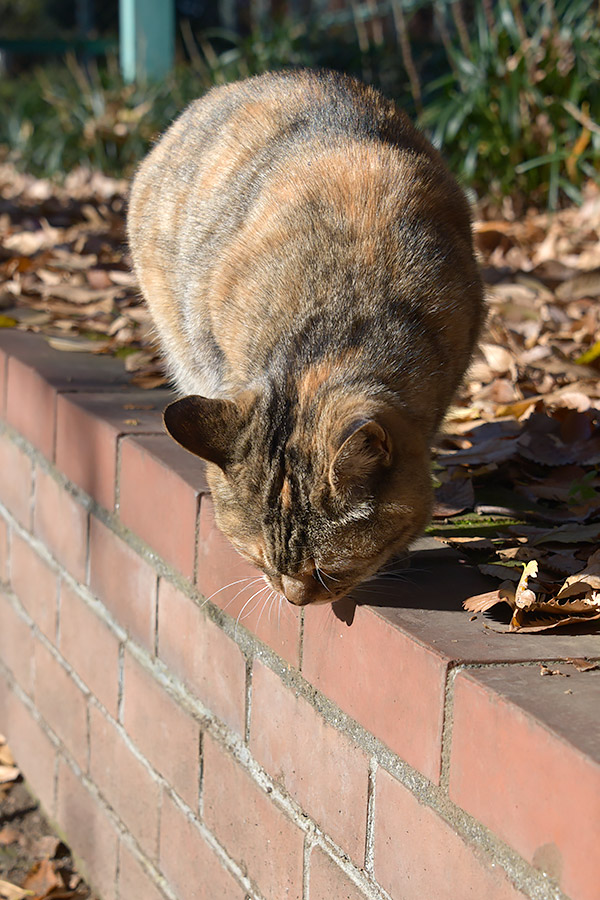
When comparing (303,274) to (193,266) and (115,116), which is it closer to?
(193,266)

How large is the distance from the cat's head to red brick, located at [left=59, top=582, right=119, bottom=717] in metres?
0.98

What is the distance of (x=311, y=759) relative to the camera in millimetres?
2090

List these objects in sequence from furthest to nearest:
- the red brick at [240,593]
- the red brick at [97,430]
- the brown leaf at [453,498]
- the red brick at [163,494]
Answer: the red brick at [97,430], the brown leaf at [453,498], the red brick at [163,494], the red brick at [240,593]

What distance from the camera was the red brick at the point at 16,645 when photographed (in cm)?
371

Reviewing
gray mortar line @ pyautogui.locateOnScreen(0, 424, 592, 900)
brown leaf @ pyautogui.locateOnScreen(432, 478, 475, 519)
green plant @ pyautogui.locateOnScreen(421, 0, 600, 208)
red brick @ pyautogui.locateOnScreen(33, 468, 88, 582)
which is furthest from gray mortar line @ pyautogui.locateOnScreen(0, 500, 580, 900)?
green plant @ pyautogui.locateOnScreen(421, 0, 600, 208)

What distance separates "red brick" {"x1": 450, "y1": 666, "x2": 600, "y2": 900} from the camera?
4.53ft

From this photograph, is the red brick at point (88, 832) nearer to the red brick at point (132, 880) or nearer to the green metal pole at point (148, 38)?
the red brick at point (132, 880)

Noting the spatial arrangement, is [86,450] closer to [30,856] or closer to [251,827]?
[251,827]

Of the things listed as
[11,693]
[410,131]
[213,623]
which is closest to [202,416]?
[213,623]

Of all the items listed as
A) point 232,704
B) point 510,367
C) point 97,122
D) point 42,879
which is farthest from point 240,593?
point 97,122

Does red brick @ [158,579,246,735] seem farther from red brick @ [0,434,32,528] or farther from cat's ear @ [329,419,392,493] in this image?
red brick @ [0,434,32,528]

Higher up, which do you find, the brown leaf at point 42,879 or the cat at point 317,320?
the cat at point 317,320

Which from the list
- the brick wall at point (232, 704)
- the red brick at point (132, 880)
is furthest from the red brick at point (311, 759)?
the red brick at point (132, 880)

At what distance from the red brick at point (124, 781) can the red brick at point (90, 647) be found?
9 cm
